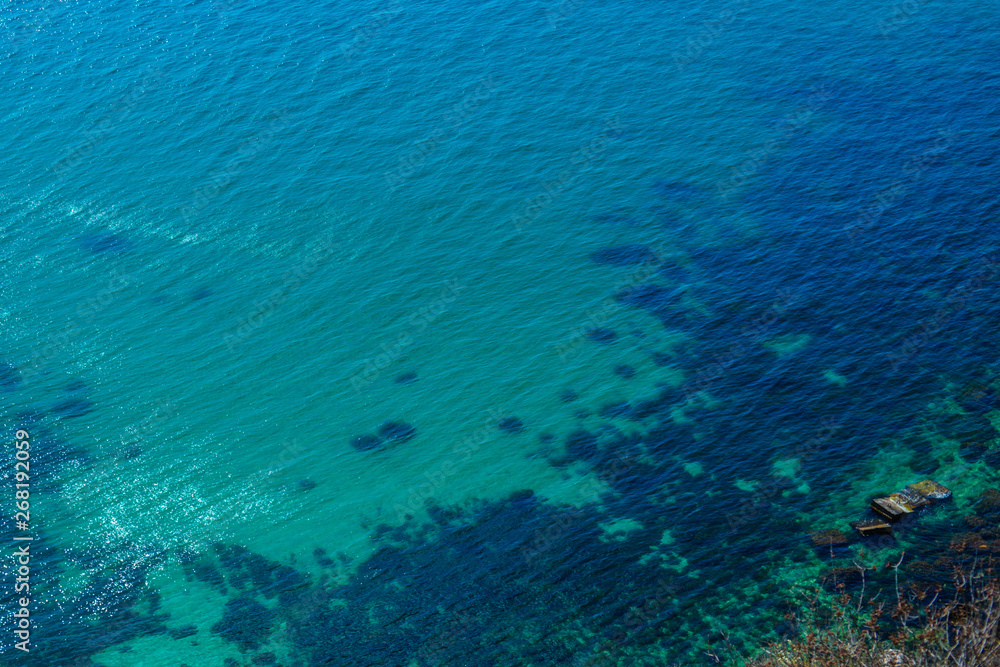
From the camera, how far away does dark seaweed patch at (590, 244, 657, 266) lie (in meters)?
72.8

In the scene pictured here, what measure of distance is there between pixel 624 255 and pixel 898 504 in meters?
30.4

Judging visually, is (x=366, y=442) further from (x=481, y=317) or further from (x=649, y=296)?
(x=649, y=296)

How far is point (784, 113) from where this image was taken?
88.4 meters

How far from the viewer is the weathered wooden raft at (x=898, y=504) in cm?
4934

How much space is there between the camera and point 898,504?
5034 cm

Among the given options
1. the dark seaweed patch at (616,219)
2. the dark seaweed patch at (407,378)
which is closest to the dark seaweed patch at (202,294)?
the dark seaweed patch at (407,378)

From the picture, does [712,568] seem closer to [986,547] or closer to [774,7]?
[986,547]

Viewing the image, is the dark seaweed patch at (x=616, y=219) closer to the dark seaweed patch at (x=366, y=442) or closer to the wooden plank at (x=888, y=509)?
the dark seaweed patch at (x=366, y=442)

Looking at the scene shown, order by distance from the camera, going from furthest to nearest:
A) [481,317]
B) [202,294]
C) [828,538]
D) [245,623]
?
1. [202,294]
2. [481,317]
3. [828,538]
4. [245,623]

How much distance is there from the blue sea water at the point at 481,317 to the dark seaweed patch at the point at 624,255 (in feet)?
1.35

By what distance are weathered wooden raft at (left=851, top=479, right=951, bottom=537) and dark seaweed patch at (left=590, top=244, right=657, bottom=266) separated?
27940mm

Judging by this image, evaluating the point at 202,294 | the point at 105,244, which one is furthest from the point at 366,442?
the point at 105,244

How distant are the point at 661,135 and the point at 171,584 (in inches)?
2344

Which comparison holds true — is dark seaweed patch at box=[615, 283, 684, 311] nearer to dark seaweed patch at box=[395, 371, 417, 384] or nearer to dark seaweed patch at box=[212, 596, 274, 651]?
dark seaweed patch at box=[395, 371, 417, 384]
